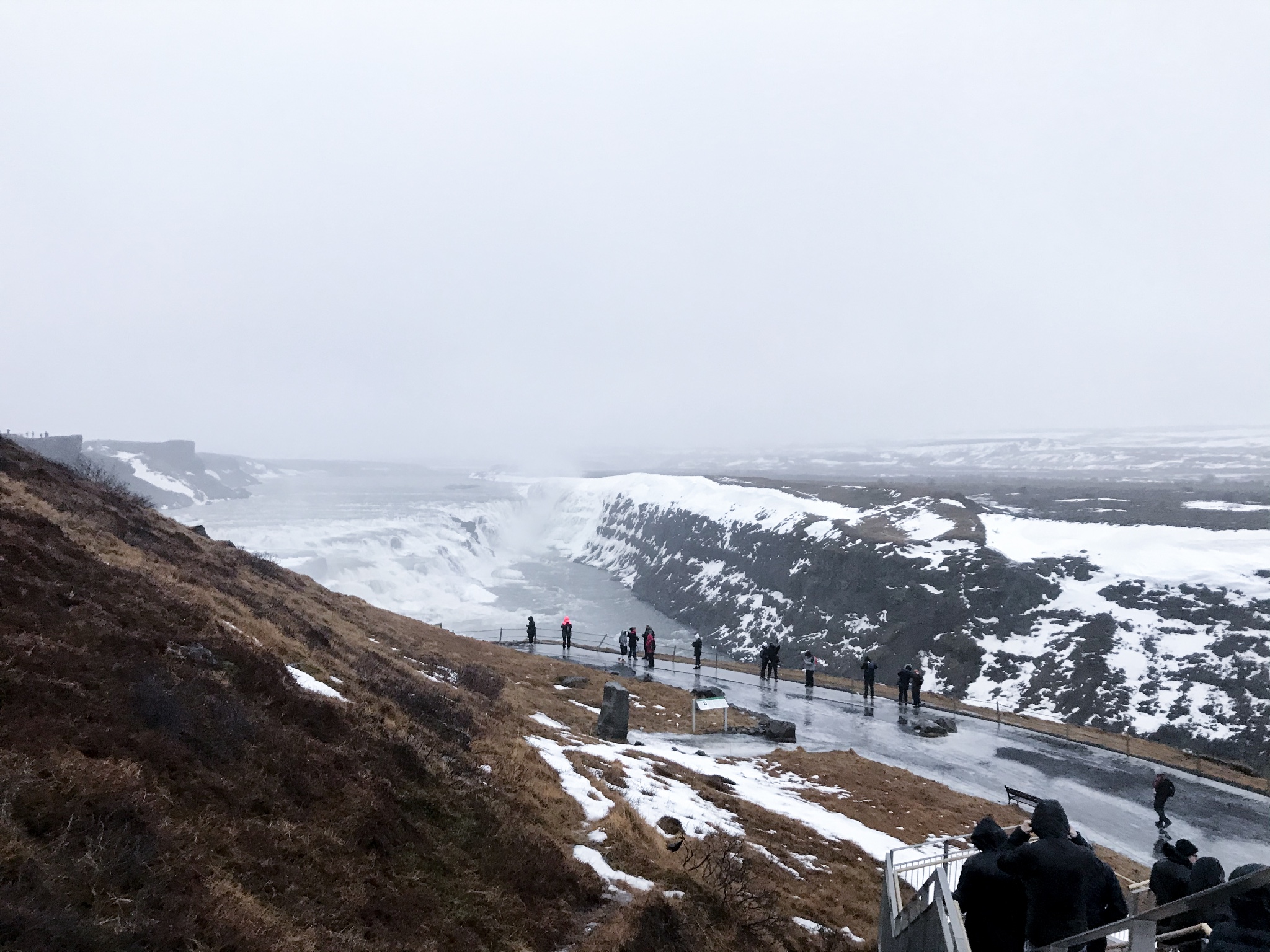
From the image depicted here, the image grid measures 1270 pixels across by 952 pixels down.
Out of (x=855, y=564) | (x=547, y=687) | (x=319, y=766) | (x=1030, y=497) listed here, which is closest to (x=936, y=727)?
(x=547, y=687)

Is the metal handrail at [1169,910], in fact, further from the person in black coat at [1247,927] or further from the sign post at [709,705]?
the sign post at [709,705]

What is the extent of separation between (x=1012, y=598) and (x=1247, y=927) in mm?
40086

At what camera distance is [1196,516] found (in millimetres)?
50625

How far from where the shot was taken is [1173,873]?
6305 millimetres

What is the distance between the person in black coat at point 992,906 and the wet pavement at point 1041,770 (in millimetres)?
12235

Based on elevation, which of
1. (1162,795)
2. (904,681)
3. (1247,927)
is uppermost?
(1247,927)

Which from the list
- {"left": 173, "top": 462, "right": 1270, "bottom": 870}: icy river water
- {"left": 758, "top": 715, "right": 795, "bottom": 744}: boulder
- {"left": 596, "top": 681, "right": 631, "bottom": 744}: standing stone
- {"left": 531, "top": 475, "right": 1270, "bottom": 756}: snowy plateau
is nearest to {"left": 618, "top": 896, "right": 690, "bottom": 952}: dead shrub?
{"left": 596, "top": 681, "right": 631, "bottom": 744}: standing stone

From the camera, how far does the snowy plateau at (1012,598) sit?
28.1 meters

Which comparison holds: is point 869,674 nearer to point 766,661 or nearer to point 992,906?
point 766,661

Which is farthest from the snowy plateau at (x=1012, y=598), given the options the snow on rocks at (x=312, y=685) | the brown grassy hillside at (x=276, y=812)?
the snow on rocks at (x=312, y=685)

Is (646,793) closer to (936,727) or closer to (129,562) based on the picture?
(129,562)

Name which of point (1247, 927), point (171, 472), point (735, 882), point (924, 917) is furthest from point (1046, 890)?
point (171, 472)

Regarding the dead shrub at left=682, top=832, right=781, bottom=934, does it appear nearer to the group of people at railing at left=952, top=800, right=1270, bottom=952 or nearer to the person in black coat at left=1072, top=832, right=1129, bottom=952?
the group of people at railing at left=952, top=800, right=1270, bottom=952

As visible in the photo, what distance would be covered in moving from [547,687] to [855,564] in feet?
111
